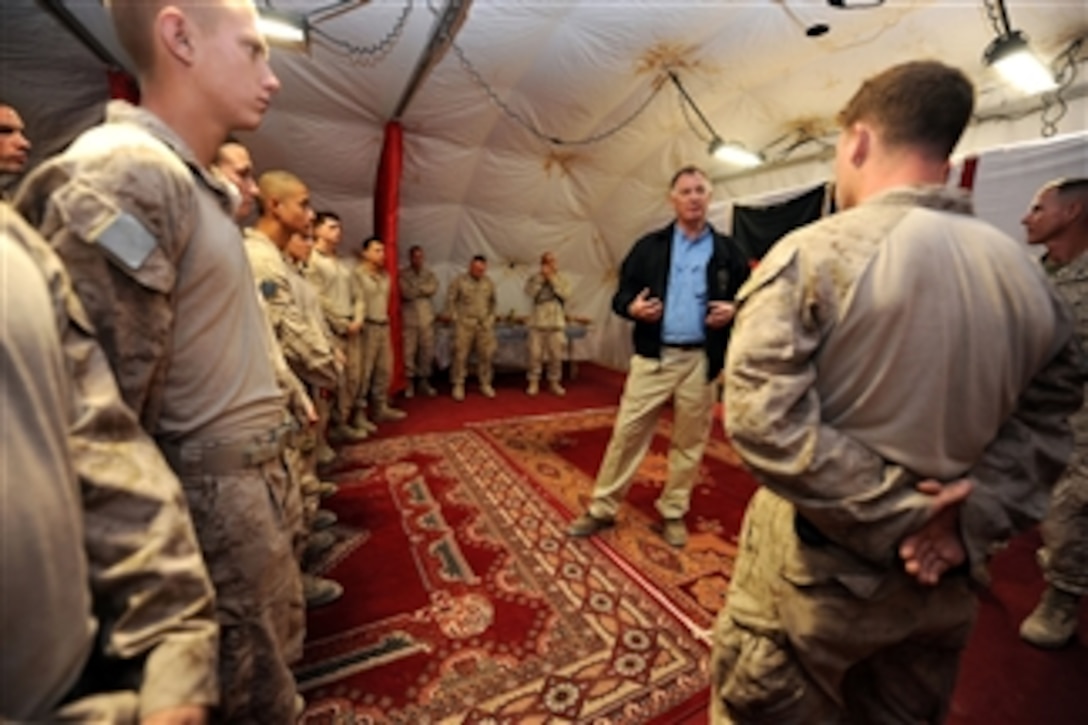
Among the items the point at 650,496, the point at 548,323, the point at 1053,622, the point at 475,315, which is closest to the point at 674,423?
the point at 650,496

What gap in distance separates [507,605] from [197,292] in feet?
5.59

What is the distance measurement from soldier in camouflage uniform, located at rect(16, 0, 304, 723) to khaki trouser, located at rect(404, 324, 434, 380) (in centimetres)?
472

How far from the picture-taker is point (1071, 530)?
5.82 ft

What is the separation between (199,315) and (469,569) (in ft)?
5.77

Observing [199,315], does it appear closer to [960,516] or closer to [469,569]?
[960,516]

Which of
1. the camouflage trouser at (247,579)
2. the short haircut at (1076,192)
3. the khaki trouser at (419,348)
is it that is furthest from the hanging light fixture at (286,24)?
the short haircut at (1076,192)

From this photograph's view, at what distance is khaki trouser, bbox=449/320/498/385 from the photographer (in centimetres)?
570

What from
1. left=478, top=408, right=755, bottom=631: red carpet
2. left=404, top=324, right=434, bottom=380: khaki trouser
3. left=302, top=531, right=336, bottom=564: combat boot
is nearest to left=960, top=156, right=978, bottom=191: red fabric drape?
left=478, top=408, right=755, bottom=631: red carpet

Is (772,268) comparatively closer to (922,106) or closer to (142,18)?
(922,106)

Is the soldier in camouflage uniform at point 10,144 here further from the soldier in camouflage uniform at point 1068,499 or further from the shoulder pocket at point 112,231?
the soldier in camouflage uniform at point 1068,499

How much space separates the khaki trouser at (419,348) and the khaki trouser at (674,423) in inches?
147

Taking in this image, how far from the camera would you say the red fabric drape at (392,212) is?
484 centimetres

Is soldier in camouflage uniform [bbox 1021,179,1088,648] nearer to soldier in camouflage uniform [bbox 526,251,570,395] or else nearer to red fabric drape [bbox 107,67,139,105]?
soldier in camouflage uniform [bbox 526,251,570,395]

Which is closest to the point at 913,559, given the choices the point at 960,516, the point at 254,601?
the point at 960,516
